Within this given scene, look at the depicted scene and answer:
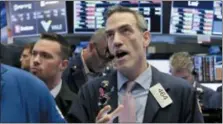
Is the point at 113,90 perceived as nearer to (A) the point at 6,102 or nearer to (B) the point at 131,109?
(B) the point at 131,109

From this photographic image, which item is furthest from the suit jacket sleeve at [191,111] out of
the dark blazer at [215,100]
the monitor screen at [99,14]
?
the monitor screen at [99,14]

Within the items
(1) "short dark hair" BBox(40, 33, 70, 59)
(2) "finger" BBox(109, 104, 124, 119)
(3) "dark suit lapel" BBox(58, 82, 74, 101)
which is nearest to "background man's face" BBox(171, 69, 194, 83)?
(1) "short dark hair" BBox(40, 33, 70, 59)

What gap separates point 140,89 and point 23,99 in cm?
69

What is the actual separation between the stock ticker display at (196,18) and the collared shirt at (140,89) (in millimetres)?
2801

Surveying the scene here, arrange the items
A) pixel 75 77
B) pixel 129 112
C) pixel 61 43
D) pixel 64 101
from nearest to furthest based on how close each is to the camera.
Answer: pixel 129 112
pixel 64 101
pixel 61 43
pixel 75 77

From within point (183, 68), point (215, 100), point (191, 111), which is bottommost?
point (215, 100)

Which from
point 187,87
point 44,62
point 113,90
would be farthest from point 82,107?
point 44,62

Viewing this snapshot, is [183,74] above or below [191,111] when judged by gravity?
below

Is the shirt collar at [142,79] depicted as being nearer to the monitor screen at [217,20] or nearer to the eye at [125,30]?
the eye at [125,30]

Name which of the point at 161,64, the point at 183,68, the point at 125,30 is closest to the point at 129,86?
the point at 125,30

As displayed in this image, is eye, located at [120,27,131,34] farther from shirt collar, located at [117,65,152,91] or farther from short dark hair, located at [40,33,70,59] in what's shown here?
short dark hair, located at [40,33,70,59]

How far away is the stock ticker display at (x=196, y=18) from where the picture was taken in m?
4.68

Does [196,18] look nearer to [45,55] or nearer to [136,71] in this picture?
[45,55]

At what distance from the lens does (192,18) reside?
15.4 ft
